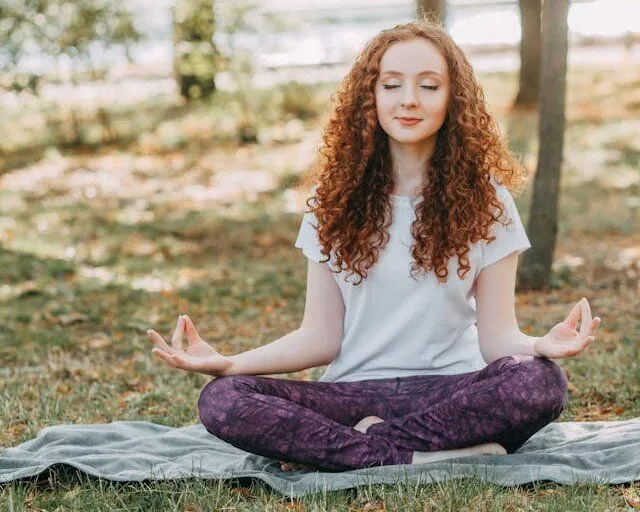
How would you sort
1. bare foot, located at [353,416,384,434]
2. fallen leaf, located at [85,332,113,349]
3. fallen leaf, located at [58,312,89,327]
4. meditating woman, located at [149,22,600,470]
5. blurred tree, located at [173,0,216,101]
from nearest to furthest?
1. meditating woman, located at [149,22,600,470]
2. bare foot, located at [353,416,384,434]
3. fallen leaf, located at [85,332,113,349]
4. fallen leaf, located at [58,312,89,327]
5. blurred tree, located at [173,0,216,101]

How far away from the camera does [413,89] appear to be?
3.36m

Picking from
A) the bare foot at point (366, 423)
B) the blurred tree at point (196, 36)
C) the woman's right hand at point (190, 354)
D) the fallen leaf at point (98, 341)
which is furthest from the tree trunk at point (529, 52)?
the woman's right hand at point (190, 354)

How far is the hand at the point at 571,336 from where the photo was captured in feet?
9.68

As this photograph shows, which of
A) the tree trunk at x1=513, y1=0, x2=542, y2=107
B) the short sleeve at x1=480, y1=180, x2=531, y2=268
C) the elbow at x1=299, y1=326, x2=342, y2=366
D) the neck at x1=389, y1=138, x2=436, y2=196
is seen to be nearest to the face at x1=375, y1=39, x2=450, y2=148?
the neck at x1=389, y1=138, x2=436, y2=196

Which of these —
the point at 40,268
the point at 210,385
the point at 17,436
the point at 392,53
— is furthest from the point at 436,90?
the point at 40,268

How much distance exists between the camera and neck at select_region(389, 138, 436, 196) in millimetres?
3504

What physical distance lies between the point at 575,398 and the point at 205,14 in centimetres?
739

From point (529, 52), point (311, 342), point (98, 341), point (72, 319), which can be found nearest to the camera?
point (311, 342)

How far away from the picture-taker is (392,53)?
3.39 metres

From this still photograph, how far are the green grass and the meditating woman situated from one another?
0.67 ft

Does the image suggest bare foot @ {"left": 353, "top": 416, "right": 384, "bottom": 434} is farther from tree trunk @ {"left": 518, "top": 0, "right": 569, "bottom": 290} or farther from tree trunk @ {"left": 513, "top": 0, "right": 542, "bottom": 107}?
tree trunk @ {"left": 513, "top": 0, "right": 542, "bottom": 107}

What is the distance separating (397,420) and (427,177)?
868 mm

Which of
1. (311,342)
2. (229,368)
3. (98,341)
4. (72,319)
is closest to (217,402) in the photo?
(229,368)

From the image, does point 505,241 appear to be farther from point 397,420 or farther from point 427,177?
point 397,420
